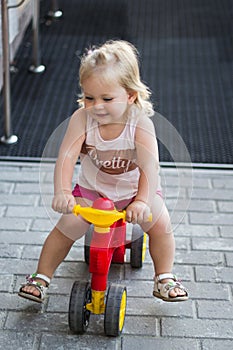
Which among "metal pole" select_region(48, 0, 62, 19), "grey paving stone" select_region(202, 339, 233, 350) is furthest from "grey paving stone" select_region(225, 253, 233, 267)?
"metal pole" select_region(48, 0, 62, 19)

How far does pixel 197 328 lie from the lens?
99.5 inches

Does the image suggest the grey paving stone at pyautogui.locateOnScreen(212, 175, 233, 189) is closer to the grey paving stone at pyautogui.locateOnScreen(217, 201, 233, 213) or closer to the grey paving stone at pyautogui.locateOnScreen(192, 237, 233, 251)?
the grey paving stone at pyautogui.locateOnScreen(217, 201, 233, 213)

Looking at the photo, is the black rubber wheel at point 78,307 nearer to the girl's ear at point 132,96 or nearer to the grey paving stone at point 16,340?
the grey paving stone at point 16,340

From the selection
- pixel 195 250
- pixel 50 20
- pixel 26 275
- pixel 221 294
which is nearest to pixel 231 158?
pixel 195 250

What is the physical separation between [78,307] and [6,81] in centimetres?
155

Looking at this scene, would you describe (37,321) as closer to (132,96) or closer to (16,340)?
(16,340)

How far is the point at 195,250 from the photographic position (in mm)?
2955

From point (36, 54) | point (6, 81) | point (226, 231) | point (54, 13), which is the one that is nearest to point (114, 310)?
point (226, 231)

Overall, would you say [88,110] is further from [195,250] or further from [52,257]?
[195,250]

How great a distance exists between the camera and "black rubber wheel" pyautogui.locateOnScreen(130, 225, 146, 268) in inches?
107

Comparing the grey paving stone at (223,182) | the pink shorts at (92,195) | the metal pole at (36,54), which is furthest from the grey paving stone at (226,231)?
the metal pole at (36,54)

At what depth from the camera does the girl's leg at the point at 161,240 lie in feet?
8.39

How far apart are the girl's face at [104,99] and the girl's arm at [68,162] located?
0.28 feet

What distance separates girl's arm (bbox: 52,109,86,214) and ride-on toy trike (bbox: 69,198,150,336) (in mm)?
54
